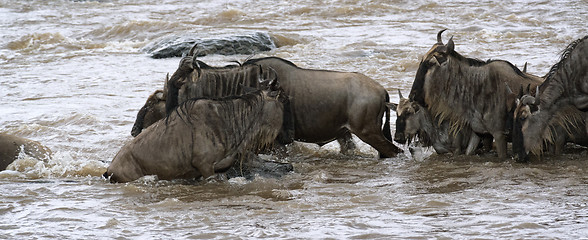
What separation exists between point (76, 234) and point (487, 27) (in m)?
15.9

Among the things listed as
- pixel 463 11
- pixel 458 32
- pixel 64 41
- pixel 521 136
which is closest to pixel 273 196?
pixel 521 136

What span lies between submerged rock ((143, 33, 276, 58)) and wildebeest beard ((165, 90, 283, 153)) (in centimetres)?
911

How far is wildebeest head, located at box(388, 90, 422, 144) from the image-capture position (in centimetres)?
934

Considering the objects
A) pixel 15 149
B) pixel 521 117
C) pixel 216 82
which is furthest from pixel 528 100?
pixel 15 149

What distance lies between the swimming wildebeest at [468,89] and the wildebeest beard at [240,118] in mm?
1814

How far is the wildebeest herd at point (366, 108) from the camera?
8.30 meters

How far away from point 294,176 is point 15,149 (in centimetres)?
316

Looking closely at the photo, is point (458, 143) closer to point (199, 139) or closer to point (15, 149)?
point (199, 139)

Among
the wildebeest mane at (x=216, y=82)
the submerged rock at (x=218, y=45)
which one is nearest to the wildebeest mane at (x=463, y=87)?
the wildebeest mane at (x=216, y=82)

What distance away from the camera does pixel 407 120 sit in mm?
9375

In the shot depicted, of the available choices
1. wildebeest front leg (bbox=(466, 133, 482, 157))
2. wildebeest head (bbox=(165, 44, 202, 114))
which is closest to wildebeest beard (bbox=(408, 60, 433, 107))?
wildebeest front leg (bbox=(466, 133, 482, 157))

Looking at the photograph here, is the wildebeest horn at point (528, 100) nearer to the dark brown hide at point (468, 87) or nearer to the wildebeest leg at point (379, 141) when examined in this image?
the dark brown hide at point (468, 87)

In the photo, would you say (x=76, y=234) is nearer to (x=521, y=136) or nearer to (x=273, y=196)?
(x=273, y=196)

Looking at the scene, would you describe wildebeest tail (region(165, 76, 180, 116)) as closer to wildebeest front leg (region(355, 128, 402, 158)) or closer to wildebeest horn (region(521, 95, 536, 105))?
wildebeest front leg (region(355, 128, 402, 158))
